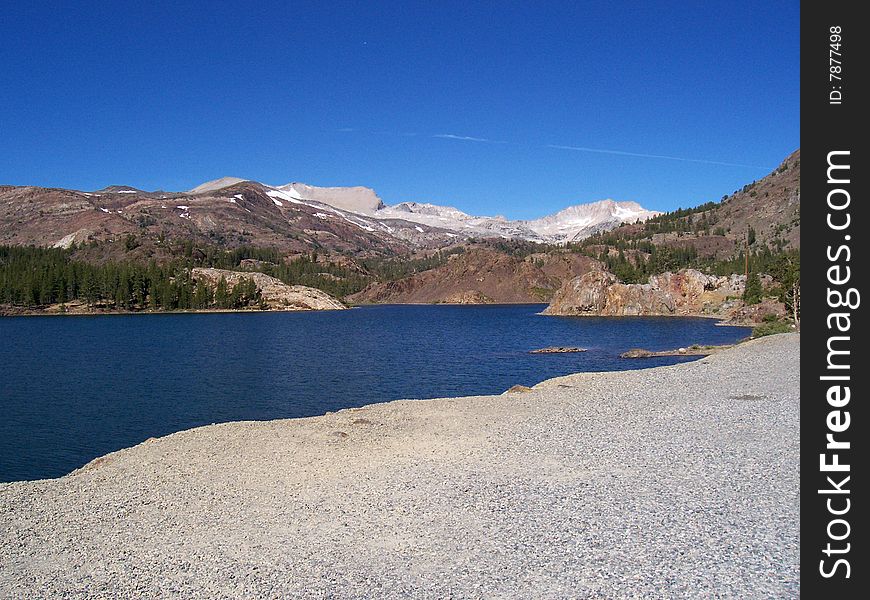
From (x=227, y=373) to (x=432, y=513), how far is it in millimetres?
40603

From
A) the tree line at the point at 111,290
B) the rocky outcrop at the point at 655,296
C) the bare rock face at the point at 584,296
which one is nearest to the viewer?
the rocky outcrop at the point at 655,296

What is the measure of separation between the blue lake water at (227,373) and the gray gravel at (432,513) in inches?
340

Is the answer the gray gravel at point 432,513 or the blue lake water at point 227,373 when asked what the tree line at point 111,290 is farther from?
the gray gravel at point 432,513

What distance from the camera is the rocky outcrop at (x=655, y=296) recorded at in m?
139

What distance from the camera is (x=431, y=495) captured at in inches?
599

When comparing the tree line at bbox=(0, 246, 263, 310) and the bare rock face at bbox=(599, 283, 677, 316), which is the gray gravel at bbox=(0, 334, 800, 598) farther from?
the tree line at bbox=(0, 246, 263, 310)

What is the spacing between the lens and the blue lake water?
3089 centimetres

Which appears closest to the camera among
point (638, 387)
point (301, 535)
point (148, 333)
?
point (301, 535)
